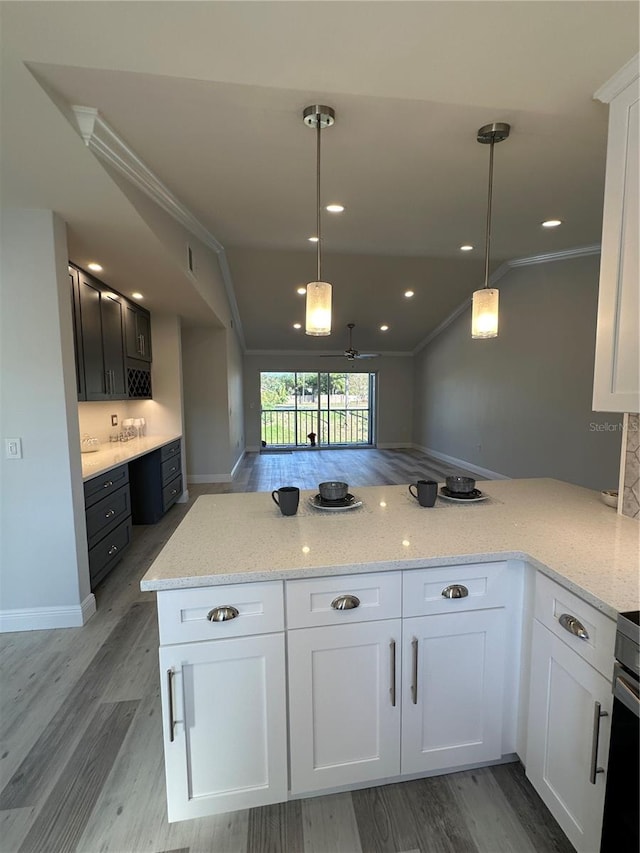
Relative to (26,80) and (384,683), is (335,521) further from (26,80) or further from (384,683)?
(26,80)

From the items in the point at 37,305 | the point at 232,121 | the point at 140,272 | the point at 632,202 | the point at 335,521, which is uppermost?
the point at 232,121

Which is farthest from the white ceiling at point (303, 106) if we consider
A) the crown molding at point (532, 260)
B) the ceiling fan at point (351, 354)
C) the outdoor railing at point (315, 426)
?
the outdoor railing at point (315, 426)

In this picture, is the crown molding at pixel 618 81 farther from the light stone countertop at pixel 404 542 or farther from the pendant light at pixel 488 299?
the light stone countertop at pixel 404 542

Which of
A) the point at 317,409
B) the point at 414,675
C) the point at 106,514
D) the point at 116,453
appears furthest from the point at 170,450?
the point at 317,409

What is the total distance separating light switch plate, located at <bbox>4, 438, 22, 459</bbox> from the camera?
2.31m

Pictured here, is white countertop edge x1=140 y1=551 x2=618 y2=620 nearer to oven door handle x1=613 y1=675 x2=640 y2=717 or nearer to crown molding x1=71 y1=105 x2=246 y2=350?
oven door handle x1=613 y1=675 x2=640 y2=717

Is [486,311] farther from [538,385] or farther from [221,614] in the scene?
[538,385]

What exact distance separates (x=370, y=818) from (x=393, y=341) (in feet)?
27.3

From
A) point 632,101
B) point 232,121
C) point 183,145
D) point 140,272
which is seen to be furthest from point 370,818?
point 140,272

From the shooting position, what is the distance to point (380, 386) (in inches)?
378

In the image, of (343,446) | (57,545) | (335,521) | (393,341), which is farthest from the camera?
(343,446)

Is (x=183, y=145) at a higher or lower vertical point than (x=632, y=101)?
higher

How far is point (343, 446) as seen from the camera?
986cm

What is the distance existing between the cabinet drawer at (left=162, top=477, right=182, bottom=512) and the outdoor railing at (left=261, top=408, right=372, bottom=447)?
4.62 m
